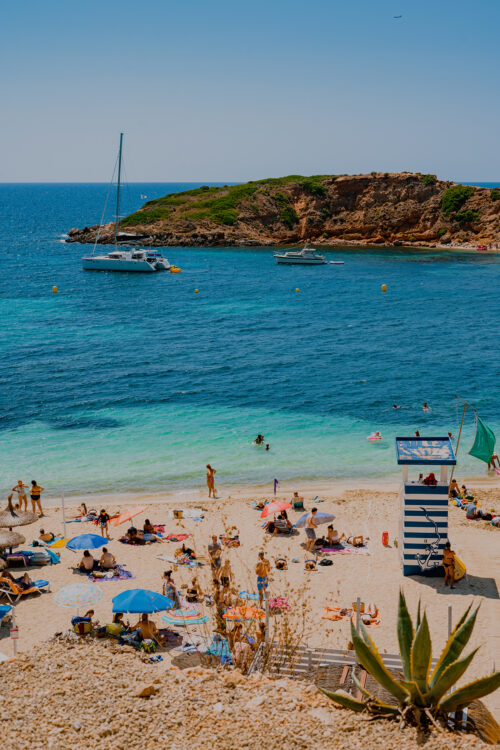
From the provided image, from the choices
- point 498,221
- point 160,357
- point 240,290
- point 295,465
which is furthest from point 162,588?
point 498,221

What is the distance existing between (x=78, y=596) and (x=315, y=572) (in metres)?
6.55

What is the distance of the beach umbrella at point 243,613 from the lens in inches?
515

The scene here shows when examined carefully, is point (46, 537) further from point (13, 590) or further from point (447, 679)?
point (447, 679)

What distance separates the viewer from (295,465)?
30297 mm

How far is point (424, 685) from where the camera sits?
10062 mm

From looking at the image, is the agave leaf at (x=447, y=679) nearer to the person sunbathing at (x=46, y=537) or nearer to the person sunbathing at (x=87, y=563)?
the person sunbathing at (x=87, y=563)

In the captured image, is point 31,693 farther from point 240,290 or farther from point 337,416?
point 240,290

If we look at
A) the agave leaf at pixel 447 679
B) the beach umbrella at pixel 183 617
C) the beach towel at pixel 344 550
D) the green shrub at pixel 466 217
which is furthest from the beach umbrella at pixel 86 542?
the green shrub at pixel 466 217

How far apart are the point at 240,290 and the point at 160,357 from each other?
28740 mm

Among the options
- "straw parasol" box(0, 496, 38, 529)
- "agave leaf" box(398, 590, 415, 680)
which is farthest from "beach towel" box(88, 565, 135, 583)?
"agave leaf" box(398, 590, 415, 680)

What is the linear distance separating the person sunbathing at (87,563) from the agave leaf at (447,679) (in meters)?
11.7

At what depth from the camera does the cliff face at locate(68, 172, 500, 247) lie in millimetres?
109438

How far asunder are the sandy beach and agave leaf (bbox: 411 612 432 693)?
1.92m

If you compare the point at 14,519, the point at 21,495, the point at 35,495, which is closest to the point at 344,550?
the point at 14,519
